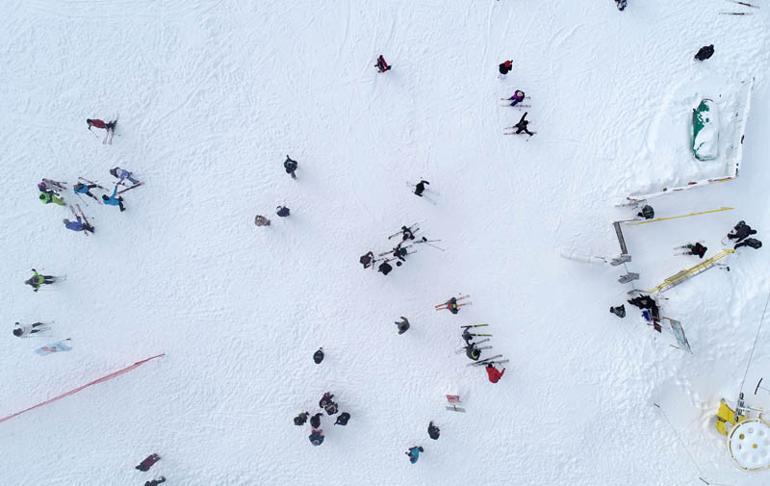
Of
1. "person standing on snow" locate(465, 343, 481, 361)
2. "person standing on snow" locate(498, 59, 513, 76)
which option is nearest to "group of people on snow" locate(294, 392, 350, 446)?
"person standing on snow" locate(465, 343, 481, 361)

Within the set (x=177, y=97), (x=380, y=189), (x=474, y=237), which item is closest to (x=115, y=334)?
(x=177, y=97)

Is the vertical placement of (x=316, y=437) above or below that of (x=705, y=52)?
below

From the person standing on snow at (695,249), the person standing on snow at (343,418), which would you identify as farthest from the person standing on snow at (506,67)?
the person standing on snow at (343,418)

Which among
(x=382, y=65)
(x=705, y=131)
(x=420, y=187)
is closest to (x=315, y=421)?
(x=420, y=187)

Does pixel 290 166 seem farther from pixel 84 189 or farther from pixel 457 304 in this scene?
pixel 457 304

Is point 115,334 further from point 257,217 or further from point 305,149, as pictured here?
point 305,149

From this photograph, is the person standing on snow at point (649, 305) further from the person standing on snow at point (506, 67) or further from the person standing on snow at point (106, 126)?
the person standing on snow at point (106, 126)
